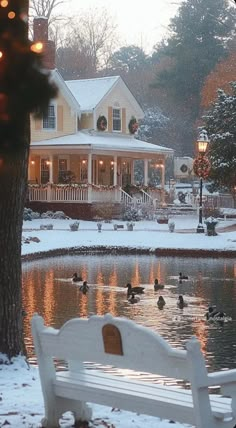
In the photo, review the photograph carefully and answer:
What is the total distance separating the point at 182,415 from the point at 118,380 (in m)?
0.70

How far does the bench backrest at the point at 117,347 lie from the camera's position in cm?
515

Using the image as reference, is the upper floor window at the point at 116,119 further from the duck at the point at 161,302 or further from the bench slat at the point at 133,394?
the bench slat at the point at 133,394

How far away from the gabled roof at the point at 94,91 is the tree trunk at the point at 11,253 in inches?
1455

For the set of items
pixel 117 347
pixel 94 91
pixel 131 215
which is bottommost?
pixel 131 215

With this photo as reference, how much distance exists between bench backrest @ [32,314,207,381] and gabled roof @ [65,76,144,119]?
1529 inches

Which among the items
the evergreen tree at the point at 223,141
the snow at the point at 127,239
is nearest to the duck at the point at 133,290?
the snow at the point at 127,239

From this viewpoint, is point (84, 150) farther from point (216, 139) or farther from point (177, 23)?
point (177, 23)

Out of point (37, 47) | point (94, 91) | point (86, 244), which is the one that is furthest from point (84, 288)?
point (94, 91)

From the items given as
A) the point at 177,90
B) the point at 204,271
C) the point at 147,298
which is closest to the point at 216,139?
the point at 204,271

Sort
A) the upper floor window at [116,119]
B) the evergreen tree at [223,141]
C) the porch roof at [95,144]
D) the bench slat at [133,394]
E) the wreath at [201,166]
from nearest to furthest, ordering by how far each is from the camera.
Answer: the bench slat at [133,394] → the wreath at [201,166] → the evergreen tree at [223,141] → the porch roof at [95,144] → the upper floor window at [116,119]

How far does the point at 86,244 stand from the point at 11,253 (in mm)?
21593

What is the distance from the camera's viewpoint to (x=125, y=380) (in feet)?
19.3

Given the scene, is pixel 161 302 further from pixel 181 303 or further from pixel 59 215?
pixel 59 215

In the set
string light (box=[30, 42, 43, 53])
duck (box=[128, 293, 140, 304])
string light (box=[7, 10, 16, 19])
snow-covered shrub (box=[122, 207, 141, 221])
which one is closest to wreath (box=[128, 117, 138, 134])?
snow-covered shrub (box=[122, 207, 141, 221])
